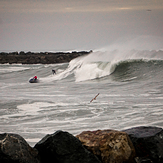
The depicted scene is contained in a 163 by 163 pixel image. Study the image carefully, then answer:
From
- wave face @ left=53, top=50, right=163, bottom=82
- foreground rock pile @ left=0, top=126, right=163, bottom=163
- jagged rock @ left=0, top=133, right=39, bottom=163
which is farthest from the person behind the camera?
wave face @ left=53, top=50, right=163, bottom=82

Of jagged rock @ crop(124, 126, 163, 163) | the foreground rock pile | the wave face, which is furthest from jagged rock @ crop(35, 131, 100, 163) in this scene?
the wave face

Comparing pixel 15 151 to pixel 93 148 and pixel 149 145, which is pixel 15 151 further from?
pixel 149 145

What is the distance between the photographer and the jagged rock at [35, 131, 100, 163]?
387cm

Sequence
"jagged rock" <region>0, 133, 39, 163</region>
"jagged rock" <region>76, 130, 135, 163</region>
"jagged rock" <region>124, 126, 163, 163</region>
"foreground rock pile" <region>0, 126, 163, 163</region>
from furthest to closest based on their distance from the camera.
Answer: "jagged rock" <region>124, 126, 163, 163</region>, "jagged rock" <region>76, 130, 135, 163</region>, "foreground rock pile" <region>0, 126, 163, 163</region>, "jagged rock" <region>0, 133, 39, 163</region>

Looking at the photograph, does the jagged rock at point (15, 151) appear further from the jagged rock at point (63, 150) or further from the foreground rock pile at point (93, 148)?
the jagged rock at point (63, 150)

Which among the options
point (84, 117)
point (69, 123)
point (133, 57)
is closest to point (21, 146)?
point (69, 123)

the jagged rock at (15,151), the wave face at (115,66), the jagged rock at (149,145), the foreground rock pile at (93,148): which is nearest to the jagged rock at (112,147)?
the foreground rock pile at (93,148)

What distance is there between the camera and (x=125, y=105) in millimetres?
10070

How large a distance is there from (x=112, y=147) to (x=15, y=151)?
134 cm

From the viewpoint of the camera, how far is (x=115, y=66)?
2352cm

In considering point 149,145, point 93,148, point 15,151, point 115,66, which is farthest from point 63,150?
point 115,66

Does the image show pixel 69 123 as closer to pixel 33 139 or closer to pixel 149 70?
pixel 33 139

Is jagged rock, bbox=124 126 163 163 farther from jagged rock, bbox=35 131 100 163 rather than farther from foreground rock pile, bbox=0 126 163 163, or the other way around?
jagged rock, bbox=35 131 100 163

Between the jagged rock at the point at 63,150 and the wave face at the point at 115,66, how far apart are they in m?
15.4
